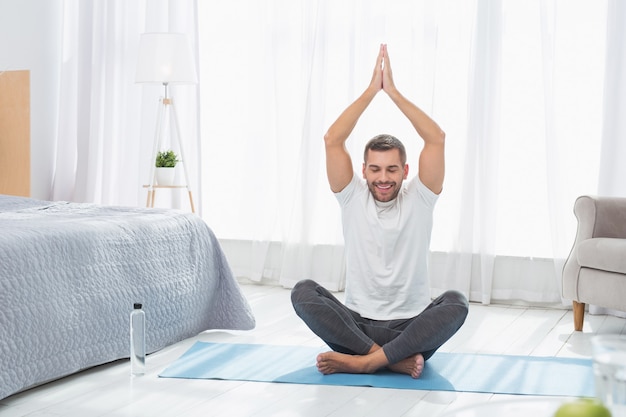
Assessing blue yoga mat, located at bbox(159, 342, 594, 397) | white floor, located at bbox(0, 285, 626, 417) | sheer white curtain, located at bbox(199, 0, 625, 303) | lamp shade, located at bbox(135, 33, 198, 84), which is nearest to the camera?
white floor, located at bbox(0, 285, 626, 417)

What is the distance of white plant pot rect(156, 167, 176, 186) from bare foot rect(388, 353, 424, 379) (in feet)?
7.62

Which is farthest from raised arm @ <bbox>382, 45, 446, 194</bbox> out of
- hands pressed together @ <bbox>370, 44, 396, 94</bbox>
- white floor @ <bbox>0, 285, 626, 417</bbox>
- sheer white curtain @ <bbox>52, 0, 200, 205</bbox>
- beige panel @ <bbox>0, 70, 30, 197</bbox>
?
beige panel @ <bbox>0, 70, 30, 197</bbox>

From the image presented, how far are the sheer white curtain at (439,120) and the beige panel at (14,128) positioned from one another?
1099 mm

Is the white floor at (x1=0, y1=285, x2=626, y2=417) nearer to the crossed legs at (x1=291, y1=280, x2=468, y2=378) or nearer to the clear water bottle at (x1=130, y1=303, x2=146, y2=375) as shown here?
the clear water bottle at (x1=130, y1=303, x2=146, y2=375)

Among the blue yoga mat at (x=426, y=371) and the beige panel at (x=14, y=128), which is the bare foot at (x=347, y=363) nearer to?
the blue yoga mat at (x=426, y=371)

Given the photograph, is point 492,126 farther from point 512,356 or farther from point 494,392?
point 494,392

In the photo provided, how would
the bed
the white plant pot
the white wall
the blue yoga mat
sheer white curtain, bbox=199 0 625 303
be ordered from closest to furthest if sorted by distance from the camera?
the bed → the blue yoga mat → sheer white curtain, bbox=199 0 625 303 → the white plant pot → the white wall

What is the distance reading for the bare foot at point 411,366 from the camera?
9.56 feet

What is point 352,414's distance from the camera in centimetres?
254

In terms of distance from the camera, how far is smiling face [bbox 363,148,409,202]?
303 centimetres

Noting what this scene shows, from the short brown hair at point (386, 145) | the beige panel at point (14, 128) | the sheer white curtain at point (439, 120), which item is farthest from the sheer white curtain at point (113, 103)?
the short brown hair at point (386, 145)

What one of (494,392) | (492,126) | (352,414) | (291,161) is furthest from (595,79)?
(352,414)

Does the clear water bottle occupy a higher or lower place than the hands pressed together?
lower

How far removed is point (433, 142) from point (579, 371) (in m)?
0.94
